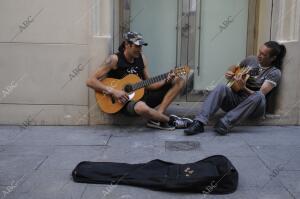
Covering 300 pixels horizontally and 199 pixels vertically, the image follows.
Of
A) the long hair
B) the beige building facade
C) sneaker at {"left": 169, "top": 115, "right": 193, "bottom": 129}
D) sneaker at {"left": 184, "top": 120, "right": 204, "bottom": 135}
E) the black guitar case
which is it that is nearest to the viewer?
the black guitar case

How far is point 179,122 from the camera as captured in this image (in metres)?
6.12

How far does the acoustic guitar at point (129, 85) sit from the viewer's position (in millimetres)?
5941

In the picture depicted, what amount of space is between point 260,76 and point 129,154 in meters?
2.17

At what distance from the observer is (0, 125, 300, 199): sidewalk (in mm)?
3852

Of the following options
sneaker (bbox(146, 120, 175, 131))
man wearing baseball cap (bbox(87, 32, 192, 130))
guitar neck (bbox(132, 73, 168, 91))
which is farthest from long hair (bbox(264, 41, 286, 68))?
sneaker (bbox(146, 120, 175, 131))

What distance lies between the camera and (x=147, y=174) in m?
4.07

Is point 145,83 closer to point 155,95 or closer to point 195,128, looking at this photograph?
point 155,95

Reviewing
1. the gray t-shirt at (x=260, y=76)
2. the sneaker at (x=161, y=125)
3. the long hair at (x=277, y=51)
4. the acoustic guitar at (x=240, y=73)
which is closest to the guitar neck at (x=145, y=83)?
the sneaker at (x=161, y=125)

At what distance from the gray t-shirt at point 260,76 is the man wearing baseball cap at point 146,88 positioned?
0.91 meters

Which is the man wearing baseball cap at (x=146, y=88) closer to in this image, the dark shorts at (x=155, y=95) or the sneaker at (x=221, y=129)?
the dark shorts at (x=155, y=95)

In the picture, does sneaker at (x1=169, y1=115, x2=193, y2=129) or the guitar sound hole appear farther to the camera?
sneaker at (x1=169, y1=115, x2=193, y2=129)

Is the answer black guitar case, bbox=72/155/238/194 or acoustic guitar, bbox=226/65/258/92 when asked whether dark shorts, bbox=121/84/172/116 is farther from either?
black guitar case, bbox=72/155/238/194

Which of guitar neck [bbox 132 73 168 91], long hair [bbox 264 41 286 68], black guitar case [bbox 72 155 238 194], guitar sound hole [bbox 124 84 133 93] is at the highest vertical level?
long hair [bbox 264 41 286 68]

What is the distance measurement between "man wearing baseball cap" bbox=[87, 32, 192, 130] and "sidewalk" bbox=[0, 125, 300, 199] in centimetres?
24
